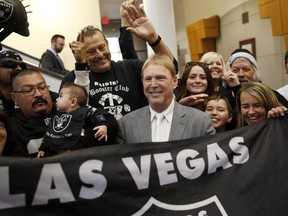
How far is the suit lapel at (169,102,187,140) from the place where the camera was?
1983mm

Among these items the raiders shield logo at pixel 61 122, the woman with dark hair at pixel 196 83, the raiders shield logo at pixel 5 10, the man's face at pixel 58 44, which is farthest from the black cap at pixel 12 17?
the man's face at pixel 58 44

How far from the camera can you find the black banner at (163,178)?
1638 millimetres

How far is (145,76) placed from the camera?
79.6 inches

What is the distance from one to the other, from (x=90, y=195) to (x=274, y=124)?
1069 mm

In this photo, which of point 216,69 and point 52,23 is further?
point 52,23

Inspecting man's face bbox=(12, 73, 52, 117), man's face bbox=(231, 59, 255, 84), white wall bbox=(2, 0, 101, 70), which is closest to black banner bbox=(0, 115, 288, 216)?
man's face bbox=(12, 73, 52, 117)

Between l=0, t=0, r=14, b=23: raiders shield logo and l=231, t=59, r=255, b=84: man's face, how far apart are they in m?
1.84

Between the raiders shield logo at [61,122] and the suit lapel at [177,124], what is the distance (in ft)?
1.94

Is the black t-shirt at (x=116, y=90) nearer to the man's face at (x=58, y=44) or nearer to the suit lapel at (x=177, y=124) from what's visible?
the suit lapel at (x=177, y=124)

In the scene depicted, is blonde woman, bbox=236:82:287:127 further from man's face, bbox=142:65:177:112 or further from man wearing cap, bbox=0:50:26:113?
man wearing cap, bbox=0:50:26:113

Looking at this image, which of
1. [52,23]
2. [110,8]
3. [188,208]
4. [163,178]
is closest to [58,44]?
[52,23]

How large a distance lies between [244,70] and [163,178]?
58.9 inches

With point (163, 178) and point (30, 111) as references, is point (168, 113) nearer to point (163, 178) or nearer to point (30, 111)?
point (163, 178)

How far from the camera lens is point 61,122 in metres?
2.07
